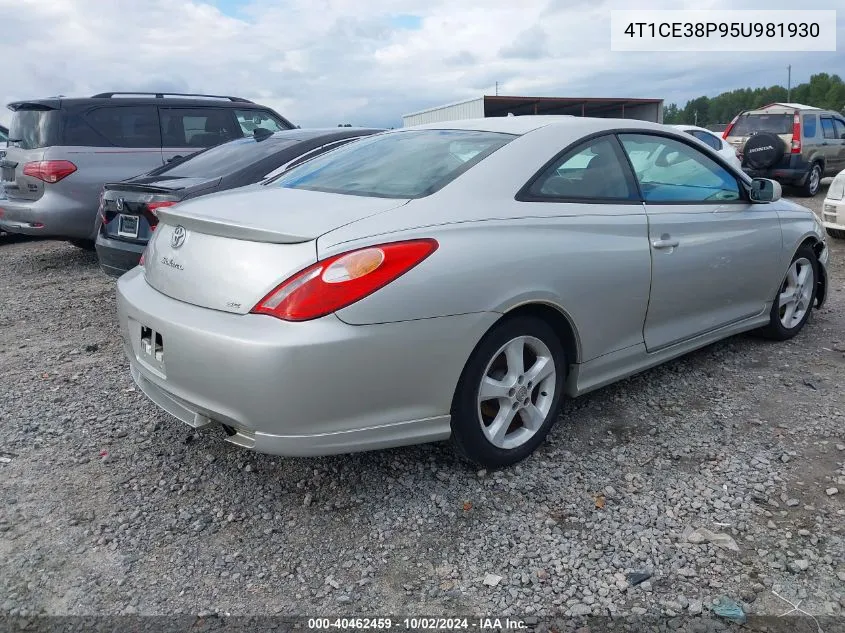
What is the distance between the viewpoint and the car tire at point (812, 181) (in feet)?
42.7

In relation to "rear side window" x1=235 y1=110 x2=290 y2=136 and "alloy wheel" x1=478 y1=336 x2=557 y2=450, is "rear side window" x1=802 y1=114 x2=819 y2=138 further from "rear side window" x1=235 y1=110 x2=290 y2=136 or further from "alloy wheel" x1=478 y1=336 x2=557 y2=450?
"alloy wheel" x1=478 y1=336 x2=557 y2=450

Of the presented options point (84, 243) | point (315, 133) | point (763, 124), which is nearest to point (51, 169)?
point (84, 243)

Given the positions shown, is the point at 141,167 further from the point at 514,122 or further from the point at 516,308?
the point at 516,308

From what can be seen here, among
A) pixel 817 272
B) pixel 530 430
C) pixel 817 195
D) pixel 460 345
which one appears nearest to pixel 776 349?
pixel 817 272

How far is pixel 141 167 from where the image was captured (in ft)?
24.0

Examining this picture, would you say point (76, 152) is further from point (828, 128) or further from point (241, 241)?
point (828, 128)

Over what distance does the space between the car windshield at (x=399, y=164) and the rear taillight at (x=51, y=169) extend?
14.7ft

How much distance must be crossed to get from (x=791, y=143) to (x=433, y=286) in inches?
509

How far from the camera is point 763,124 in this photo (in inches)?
539

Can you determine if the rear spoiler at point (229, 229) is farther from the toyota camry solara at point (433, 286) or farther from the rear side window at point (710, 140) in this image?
the rear side window at point (710, 140)

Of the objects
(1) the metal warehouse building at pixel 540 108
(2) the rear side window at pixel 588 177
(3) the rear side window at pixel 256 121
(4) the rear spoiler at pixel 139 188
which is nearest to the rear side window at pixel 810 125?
(1) the metal warehouse building at pixel 540 108

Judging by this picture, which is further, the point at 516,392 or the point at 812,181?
the point at 812,181

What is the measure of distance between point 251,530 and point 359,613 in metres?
0.62

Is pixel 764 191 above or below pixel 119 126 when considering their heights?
below
